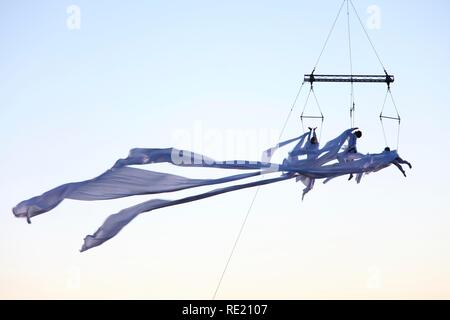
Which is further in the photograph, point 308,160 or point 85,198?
point 308,160

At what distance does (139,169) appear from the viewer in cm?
2016
